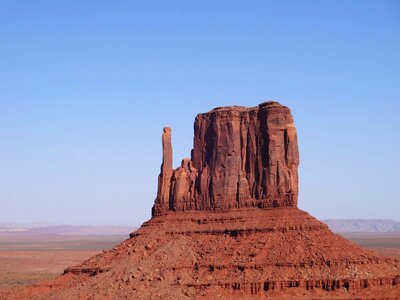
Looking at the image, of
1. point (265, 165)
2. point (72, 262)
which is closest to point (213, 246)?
point (265, 165)

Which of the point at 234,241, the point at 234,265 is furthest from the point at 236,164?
the point at 234,265

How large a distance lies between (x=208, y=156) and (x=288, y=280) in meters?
19.1

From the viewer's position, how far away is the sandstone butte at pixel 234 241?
71.9 m

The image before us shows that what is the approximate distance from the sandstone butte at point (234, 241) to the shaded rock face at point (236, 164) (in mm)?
95

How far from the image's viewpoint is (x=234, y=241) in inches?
3081

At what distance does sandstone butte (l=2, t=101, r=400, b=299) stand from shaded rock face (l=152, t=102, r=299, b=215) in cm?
10

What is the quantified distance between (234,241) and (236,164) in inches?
345

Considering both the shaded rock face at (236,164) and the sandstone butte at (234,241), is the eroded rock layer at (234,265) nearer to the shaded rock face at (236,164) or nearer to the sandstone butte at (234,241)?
the sandstone butte at (234,241)

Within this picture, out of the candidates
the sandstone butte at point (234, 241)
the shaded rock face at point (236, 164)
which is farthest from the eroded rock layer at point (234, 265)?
the shaded rock face at point (236, 164)

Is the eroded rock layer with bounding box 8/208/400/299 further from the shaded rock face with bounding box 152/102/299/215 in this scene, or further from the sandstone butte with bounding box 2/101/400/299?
the shaded rock face with bounding box 152/102/299/215

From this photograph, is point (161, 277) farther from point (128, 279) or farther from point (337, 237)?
point (337, 237)

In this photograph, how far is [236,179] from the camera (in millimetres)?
83562

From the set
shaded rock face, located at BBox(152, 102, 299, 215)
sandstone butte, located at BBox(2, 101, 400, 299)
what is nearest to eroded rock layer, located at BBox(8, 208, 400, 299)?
sandstone butte, located at BBox(2, 101, 400, 299)

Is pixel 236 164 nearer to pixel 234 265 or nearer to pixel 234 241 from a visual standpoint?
pixel 234 241
